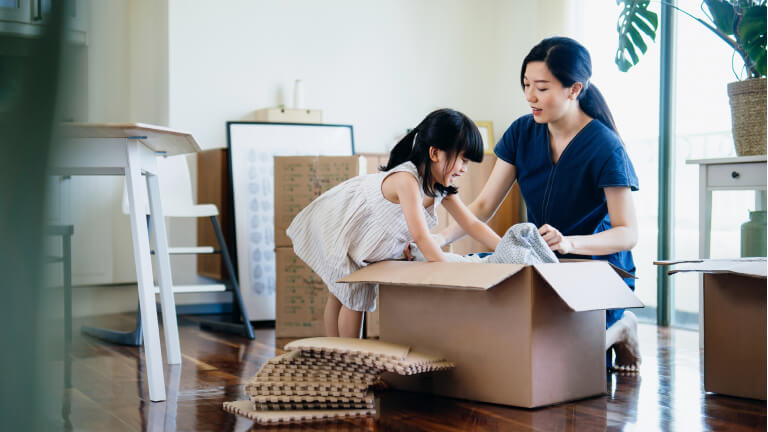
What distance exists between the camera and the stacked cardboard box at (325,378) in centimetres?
145

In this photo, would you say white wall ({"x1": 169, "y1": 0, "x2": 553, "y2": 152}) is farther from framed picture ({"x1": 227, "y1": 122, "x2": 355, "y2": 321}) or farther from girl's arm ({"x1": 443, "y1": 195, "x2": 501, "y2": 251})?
girl's arm ({"x1": 443, "y1": 195, "x2": 501, "y2": 251})

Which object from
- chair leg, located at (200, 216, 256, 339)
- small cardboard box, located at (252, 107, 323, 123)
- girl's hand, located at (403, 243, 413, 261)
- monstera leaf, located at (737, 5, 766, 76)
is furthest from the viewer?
small cardboard box, located at (252, 107, 323, 123)

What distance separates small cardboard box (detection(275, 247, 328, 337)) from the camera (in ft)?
8.95

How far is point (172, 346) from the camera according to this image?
6.59 feet

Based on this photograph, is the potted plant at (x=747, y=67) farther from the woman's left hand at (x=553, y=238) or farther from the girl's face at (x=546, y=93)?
the woman's left hand at (x=553, y=238)

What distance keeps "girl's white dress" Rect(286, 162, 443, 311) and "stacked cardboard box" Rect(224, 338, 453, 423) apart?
401mm

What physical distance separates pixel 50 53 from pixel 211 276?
10.8ft

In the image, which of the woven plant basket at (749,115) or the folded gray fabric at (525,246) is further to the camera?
the woven plant basket at (749,115)

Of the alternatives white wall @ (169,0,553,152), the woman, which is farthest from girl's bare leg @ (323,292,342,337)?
white wall @ (169,0,553,152)

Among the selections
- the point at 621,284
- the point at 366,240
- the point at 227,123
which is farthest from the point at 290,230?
the point at 227,123

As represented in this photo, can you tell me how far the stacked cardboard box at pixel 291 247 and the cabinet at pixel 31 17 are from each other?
2580mm

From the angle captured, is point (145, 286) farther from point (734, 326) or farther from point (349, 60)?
point (349, 60)

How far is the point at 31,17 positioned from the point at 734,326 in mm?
1662

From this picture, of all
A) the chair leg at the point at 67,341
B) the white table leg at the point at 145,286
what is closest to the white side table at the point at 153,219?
the white table leg at the point at 145,286
